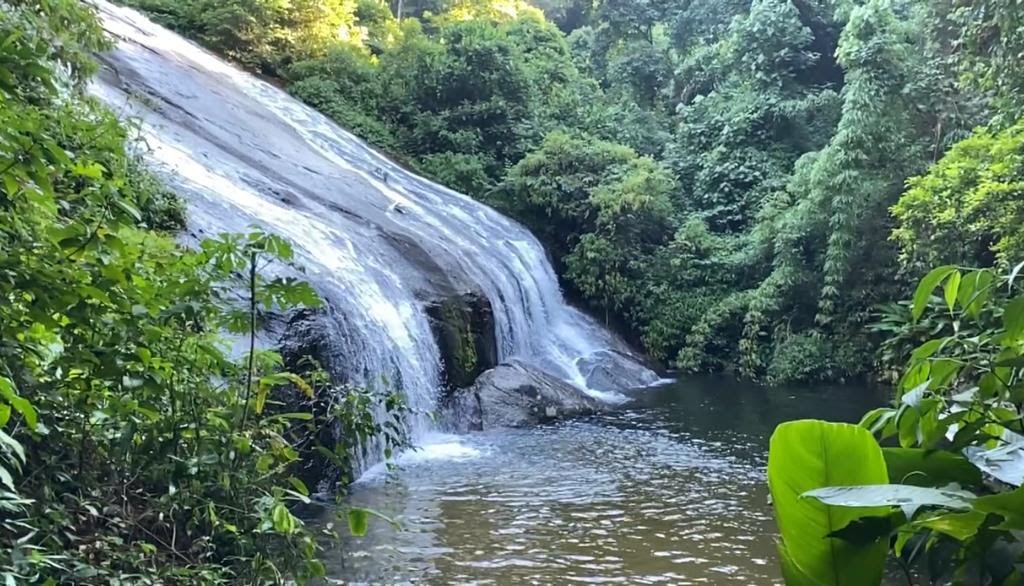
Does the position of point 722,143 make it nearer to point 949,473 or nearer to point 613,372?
point 613,372

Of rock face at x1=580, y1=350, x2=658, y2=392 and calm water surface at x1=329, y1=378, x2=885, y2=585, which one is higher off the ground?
rock face at x1=580, y1=350, x2=658, y2=392

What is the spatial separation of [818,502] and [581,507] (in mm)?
5159

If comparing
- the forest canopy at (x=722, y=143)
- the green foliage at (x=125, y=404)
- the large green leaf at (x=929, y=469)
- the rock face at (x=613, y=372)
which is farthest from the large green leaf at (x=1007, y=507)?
the rock face at (x=613, y=372)

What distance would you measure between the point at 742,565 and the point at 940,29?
10136 millimetres

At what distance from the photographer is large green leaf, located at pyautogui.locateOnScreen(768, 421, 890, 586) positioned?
1431 millimetres

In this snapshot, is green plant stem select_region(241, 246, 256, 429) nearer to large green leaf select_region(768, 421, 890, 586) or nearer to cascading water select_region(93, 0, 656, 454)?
large green leaf select_region(768, 421, 890, 586)

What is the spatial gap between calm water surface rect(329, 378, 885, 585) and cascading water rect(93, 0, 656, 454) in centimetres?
119

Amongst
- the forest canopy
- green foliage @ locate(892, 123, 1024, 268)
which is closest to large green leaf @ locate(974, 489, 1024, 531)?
green foliage @ locate(892, 123, 1024, 268)

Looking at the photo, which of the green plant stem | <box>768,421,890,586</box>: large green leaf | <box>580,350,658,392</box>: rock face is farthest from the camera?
<box>580,350,658,392</box>: rock face

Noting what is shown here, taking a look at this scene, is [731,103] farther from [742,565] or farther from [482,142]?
[742,565]

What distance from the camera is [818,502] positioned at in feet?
4.82

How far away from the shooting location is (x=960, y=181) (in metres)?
9.78

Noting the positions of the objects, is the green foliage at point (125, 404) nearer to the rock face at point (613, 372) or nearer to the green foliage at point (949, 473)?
the green foliage at point (949, 473)

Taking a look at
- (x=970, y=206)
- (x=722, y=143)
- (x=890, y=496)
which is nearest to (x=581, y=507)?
(x=890, y=496)
